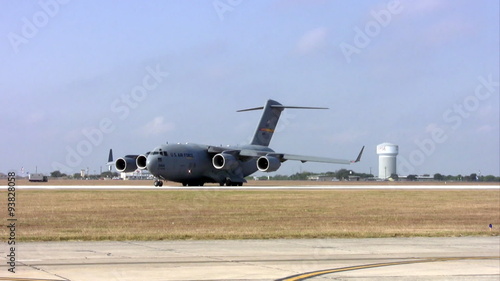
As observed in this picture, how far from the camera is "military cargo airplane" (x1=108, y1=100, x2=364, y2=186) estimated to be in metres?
62.5

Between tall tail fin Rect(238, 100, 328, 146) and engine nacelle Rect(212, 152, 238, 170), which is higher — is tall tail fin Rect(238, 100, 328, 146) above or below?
above

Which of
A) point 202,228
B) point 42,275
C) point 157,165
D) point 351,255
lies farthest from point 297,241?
point 157,165

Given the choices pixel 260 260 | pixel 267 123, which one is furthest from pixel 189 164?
pixel 260 260

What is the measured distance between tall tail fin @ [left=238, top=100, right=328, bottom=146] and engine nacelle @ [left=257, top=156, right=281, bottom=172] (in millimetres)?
5644

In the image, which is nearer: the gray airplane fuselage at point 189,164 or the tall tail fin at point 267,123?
the gray airplane fuselage at point 189,164

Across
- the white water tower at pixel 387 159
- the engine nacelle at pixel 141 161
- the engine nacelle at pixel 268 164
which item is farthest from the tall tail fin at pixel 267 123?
the white water tower at pixel 387 159

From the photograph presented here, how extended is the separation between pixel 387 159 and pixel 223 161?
268 ft

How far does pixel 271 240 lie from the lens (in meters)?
20.5

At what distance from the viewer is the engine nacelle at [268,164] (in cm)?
6619

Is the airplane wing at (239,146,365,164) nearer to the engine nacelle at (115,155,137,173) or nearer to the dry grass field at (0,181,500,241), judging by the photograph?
the engine nacelle at (115,155,137,173)

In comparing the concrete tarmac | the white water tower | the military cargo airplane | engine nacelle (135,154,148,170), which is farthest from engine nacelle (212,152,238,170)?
the white water tower

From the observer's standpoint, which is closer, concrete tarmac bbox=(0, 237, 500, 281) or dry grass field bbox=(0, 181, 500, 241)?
concrete tarmac bbox=(0, 237, 500, 281)

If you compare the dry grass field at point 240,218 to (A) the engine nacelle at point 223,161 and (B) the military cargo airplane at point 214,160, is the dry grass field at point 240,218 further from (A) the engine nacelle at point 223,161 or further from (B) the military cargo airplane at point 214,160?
(A) the engine nacelle at point 223,161

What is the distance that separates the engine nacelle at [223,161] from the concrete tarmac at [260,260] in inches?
1790
